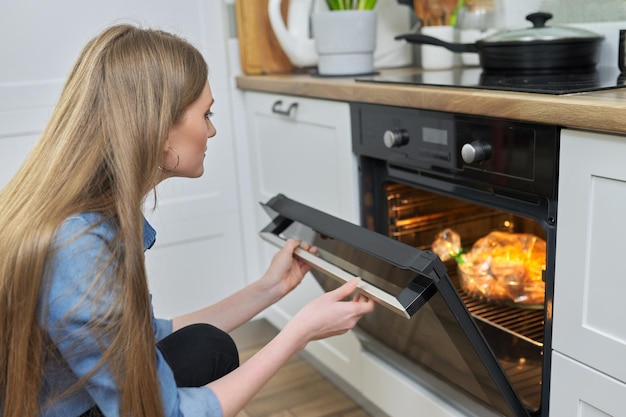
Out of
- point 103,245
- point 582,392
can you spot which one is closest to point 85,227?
point 103,245

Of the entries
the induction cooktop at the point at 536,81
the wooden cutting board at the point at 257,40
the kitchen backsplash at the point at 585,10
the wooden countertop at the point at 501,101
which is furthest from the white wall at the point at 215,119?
A: the kitchen backsplash at the point at 585,10

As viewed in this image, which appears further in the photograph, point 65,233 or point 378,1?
point 378,1

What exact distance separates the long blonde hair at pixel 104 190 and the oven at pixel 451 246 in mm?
330

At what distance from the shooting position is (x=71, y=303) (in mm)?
817

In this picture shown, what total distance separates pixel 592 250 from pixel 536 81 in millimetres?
366

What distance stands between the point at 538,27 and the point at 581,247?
1.83ft

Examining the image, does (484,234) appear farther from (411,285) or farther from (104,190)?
(104,190)

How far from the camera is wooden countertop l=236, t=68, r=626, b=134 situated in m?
0.90

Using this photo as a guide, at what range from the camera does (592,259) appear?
0.96m

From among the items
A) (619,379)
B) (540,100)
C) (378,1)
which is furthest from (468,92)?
(378,1)

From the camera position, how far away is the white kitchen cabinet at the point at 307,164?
5.12 ft

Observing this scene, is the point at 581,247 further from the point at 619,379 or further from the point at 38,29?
the point at 38,29

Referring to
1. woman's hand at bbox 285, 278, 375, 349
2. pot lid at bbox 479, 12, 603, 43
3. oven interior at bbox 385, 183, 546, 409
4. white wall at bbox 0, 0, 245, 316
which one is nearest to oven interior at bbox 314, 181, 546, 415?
oven interior at bbox 385, 183, 546, 409

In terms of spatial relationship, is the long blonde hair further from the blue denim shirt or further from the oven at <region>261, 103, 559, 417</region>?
the oven at <region>261, 103, 559, 417</region>
